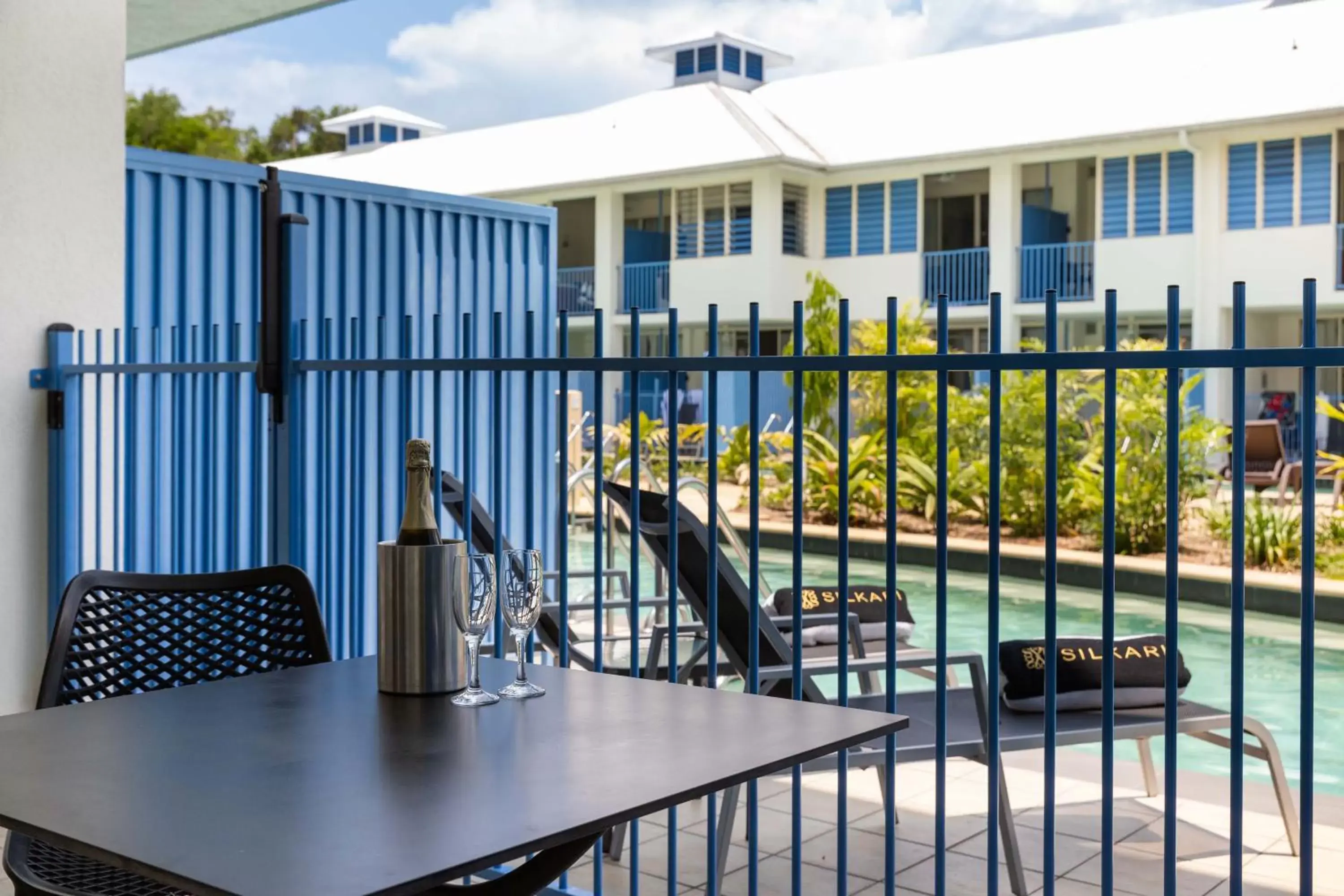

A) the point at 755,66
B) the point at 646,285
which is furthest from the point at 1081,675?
Result: the point at 755,66

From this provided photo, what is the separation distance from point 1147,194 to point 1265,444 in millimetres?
7512

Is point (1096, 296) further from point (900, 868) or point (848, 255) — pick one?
point (900, 868)

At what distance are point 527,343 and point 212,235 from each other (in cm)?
306

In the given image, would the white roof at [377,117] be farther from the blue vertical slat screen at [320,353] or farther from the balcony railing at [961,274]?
the blue vertical slat screen at [320,353]

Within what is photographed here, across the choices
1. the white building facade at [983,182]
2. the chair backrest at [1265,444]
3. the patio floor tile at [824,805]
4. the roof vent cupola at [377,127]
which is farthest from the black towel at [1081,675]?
the roof vent cupola at [377,127]

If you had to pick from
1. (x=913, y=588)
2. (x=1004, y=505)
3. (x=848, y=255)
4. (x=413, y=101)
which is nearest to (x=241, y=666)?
(x=913, y=588)

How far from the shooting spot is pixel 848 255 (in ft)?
79.0

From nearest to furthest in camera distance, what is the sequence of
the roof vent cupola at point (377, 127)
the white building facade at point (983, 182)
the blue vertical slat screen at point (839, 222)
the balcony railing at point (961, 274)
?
the white building facade at point (983, 182), the balcony railing at point (961, 274), the blue vertical slat screen at point (839, 222), the roof vent cupola at point (377, 127)

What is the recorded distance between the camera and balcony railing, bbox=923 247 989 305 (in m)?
23.0

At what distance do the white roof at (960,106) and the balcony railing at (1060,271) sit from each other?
2.21m

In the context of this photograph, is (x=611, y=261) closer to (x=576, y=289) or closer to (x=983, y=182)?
(x=576, y=289)

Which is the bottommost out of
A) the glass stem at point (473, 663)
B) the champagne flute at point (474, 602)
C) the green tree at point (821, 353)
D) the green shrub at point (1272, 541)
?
the green shrub at point (1272, 541)

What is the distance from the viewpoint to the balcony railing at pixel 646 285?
26.1 metres

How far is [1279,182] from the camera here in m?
19.6
